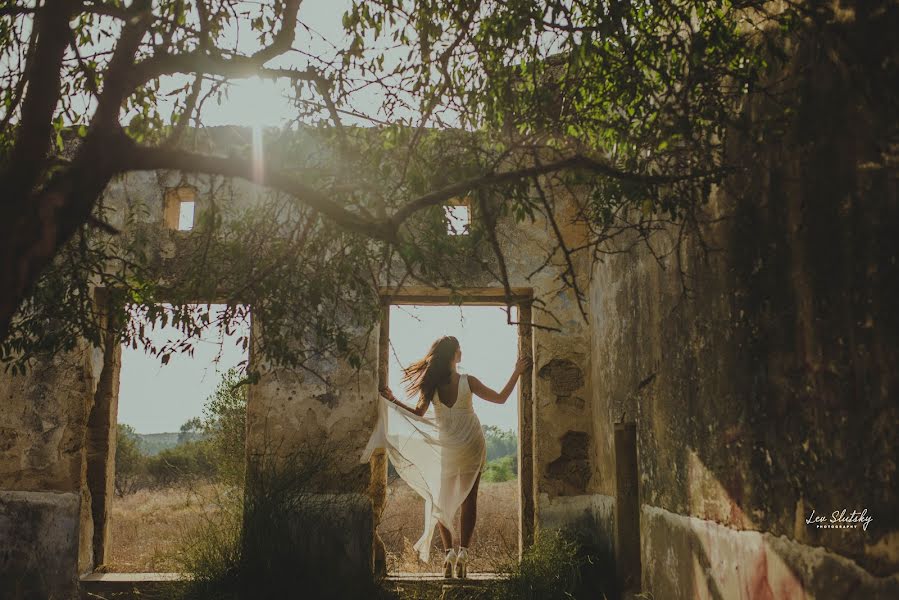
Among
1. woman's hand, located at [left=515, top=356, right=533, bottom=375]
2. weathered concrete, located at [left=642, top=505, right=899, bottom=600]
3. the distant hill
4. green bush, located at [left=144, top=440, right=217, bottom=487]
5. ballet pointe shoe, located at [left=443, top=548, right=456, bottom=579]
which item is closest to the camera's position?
weathered concrete, located at [left=642, top=505, right=899, bottom=600]

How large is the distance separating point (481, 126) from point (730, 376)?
1.61m

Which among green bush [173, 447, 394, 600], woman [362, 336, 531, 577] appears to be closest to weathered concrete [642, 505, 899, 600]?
woman [362, 336, 531, 577]

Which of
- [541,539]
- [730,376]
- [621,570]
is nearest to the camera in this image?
[730,376]

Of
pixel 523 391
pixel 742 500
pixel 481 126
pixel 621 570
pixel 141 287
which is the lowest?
pixel 621 570

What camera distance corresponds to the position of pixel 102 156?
2379 mm

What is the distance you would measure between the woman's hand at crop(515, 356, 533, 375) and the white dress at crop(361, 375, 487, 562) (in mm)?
443

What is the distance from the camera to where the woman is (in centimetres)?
586

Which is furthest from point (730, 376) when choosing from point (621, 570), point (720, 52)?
point (621, 570)

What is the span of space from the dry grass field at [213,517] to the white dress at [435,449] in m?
0.51

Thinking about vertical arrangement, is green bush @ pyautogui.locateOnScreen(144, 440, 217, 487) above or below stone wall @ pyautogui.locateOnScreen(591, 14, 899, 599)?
below

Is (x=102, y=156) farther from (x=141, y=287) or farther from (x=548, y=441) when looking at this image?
(x=548, y=441)

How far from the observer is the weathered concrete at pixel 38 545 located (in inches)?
218

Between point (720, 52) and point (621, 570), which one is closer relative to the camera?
point (720, 52)

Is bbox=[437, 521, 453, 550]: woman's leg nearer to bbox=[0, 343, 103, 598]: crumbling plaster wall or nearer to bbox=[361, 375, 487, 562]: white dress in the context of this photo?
bbox=[361, 375, 487, 562]: white dress
